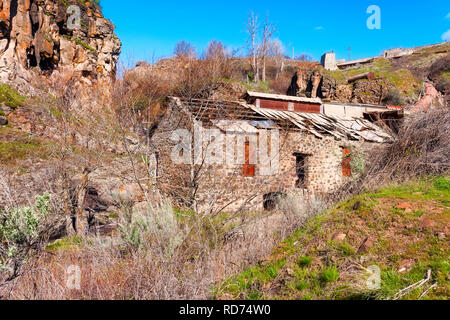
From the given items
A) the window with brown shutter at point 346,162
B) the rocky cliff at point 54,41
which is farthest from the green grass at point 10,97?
the window with brown shutter at point 346,162

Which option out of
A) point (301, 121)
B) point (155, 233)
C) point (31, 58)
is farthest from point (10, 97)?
point (301, 121)

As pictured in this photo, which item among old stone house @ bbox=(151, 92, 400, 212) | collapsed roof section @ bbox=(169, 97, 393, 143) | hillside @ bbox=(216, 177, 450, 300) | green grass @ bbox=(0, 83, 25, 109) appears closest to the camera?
hillside @ bbox=(216, 177, 450, 300)

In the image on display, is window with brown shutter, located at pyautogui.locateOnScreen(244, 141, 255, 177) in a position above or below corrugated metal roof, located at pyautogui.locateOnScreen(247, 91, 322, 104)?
below

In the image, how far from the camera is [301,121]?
41.4 ft

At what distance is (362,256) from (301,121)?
9.28m

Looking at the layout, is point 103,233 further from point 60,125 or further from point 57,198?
point 60,125

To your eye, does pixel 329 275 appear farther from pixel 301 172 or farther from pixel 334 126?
pixel 334 126

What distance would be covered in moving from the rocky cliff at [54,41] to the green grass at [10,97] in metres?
0.72

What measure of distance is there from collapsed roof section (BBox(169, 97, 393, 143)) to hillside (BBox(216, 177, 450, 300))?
205 inches

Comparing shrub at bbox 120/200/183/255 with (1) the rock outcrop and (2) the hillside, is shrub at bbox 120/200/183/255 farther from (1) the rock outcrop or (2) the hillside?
(1) the rock outcrop

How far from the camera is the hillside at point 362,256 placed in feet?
11.2

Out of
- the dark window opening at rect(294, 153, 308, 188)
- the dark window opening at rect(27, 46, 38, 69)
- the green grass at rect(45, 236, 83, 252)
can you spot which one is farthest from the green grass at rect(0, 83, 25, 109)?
the dark window opening at rect(294, 153, 308, 188)

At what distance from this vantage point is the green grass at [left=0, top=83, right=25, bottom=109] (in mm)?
12820

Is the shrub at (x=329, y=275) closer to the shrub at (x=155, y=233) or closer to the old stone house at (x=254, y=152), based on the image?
the shrub at (x=155, y=233)
